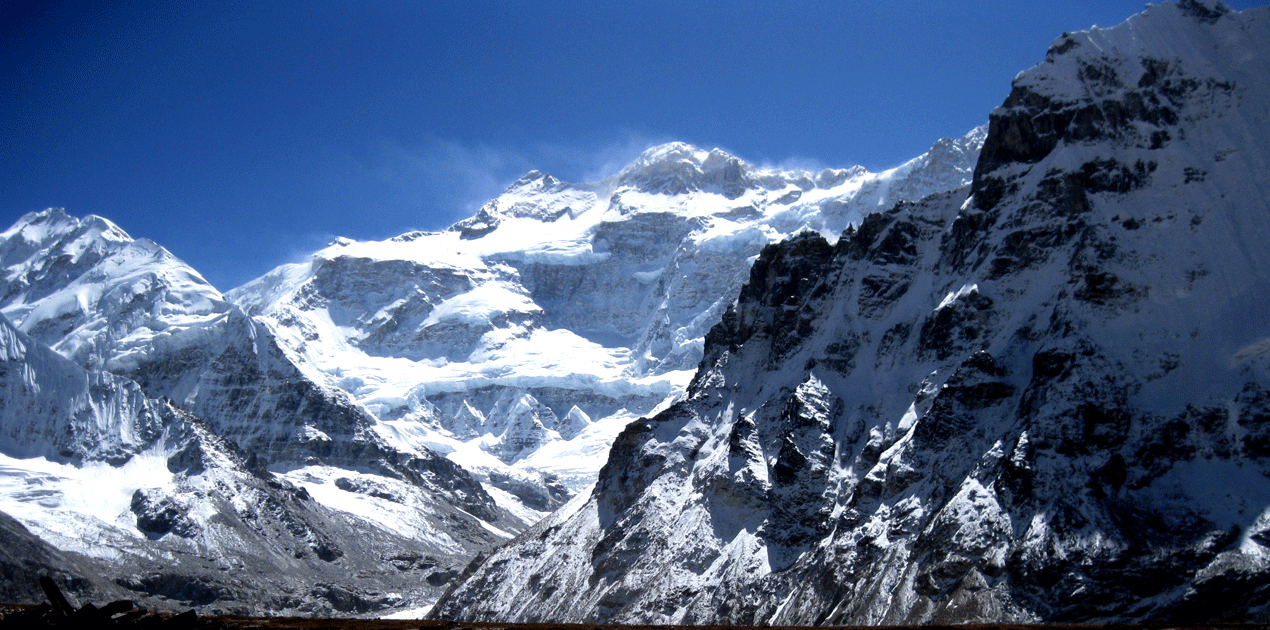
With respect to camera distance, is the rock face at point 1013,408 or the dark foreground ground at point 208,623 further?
the rock face at point 1013,408

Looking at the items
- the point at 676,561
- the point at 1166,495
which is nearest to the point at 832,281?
the point at 676,561

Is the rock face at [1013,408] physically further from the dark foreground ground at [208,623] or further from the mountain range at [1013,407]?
the dark foreground ground at [208,623]

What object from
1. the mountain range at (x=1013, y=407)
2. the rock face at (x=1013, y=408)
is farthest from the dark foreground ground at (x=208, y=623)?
the mountain range at (x=1013, y=407)

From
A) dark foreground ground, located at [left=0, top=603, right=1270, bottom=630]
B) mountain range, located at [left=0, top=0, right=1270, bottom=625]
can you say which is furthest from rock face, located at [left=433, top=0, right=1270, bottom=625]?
dark foreground ground, located at [left=0, top=603, right=1270, bottom=630]

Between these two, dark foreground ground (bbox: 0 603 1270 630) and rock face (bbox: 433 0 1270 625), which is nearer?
dark foreground ground (bbox: 0 603 1270 630)

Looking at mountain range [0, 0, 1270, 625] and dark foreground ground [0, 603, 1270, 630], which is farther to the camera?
mountain range [0, 0, 1270, 625]

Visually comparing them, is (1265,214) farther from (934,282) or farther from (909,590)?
(909,590)

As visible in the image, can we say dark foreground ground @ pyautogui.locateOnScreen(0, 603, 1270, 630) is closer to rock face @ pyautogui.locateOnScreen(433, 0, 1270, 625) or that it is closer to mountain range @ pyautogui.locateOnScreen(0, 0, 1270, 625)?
rock face @ pyautogui.locateOnScreen(433, 0, 1270, 625)

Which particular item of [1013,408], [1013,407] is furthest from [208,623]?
[1013,407]
